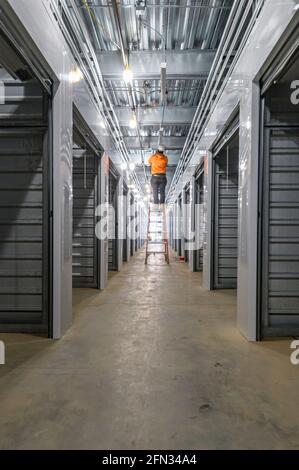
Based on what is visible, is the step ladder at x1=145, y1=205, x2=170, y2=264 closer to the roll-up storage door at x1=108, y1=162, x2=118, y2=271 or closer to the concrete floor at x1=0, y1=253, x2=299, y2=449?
the roll-up storage door at x1=108, y1=162, x2=118, y2=271

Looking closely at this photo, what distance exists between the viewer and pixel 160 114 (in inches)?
293

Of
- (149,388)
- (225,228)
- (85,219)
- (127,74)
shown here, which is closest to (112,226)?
(85,219)

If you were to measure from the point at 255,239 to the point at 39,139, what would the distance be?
2473mm

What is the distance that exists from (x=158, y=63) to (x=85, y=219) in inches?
116

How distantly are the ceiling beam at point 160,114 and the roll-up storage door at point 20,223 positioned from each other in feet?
14.9

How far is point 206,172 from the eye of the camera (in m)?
5.57

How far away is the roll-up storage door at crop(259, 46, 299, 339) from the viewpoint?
308 centimetres

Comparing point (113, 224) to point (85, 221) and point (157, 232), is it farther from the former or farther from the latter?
point (157, 232)

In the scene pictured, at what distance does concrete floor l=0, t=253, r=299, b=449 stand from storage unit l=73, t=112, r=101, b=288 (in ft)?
6.85

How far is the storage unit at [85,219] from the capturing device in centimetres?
555

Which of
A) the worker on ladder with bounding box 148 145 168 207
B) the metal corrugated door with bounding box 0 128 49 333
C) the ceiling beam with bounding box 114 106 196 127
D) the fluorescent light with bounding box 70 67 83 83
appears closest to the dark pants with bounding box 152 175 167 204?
the worker on ladder with bounding box 148 145 168 207

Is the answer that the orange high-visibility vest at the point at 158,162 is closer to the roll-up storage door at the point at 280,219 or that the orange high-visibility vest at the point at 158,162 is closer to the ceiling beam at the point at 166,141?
the ceiling beam at the point at 166,141

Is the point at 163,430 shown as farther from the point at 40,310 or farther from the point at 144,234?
the point at 144,234

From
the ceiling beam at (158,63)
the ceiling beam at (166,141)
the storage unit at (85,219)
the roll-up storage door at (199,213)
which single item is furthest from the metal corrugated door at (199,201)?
the storage unit at (85,219)
